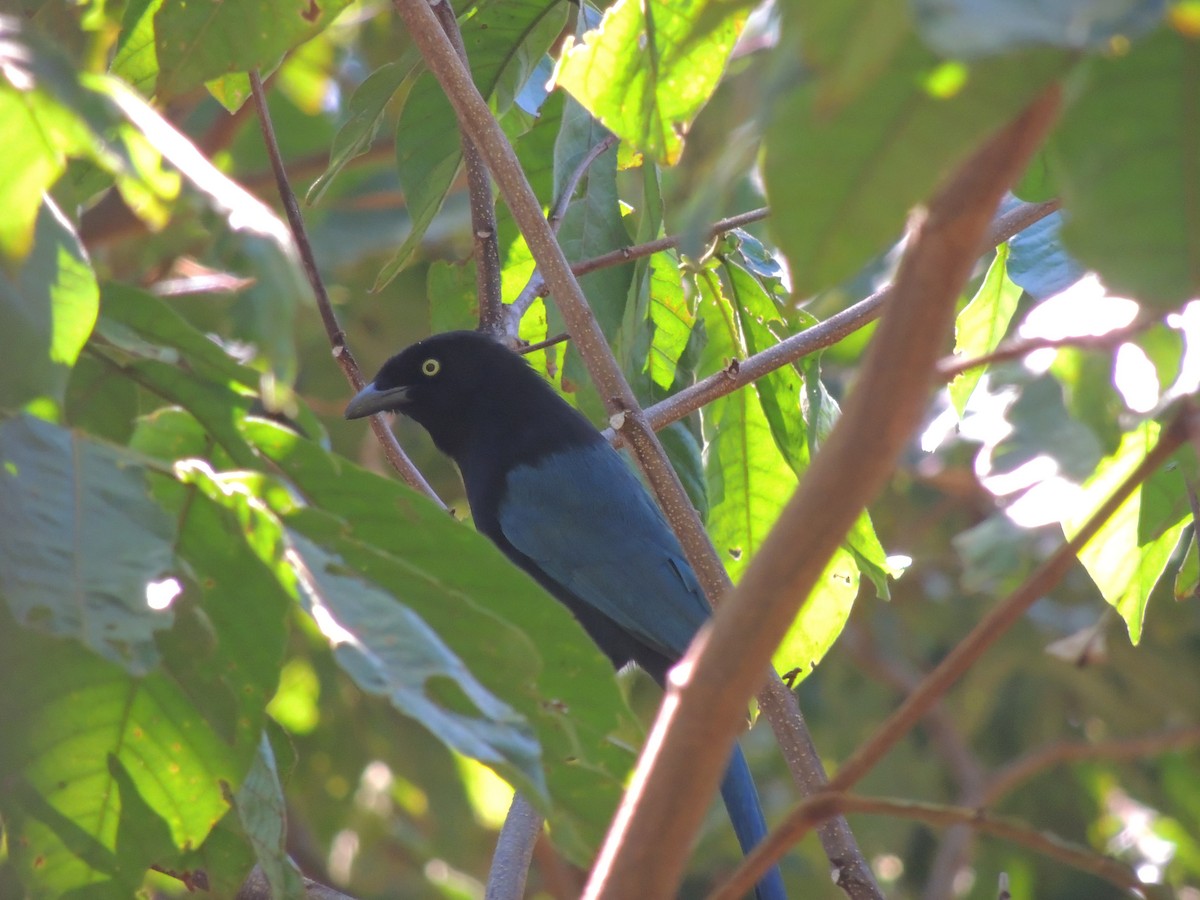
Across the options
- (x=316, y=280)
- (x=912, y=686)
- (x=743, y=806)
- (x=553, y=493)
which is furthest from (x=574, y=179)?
(x=912, y=686)

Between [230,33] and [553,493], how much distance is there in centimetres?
256

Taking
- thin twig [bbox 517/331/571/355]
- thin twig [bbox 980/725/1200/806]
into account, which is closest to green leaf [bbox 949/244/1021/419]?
thin twig [bbox 517/331/571/355]

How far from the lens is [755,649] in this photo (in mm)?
1396

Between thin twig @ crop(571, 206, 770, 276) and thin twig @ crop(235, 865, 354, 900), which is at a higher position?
thin twig @ crop(571, 206, 770, 276)

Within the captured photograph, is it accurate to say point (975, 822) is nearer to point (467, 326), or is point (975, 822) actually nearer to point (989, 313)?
point (989, 313)

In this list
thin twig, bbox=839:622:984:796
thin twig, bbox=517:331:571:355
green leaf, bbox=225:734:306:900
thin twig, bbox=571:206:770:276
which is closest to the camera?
green leaf, bbox=225:734:306:900

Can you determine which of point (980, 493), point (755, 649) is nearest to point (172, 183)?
point (755, 649)

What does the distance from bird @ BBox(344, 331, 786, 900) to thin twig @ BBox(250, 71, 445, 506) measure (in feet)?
3.07

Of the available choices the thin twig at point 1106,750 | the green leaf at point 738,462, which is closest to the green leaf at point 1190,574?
the green leaf at point 738,462

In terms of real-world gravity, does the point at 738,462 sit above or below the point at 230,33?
below

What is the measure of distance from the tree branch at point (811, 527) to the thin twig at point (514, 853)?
1556 millimetres

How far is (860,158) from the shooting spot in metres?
1.32

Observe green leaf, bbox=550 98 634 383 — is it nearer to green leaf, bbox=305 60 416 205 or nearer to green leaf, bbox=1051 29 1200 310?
green leaf, bbox=305 60 416 205

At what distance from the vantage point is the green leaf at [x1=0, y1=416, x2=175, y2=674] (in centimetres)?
162
